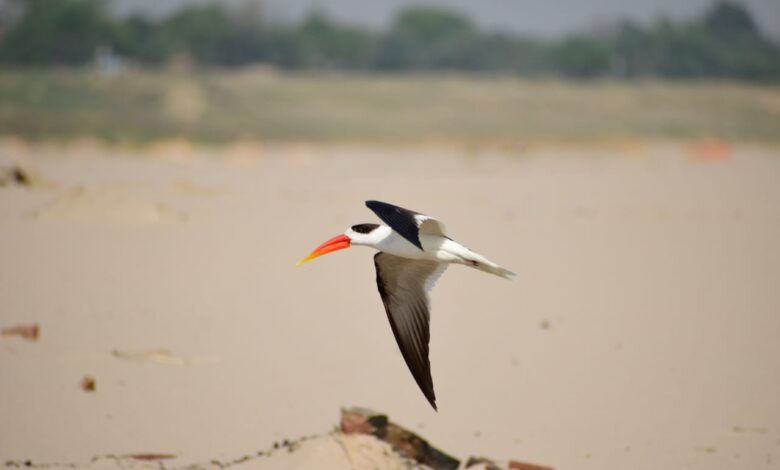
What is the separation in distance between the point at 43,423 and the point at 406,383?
7.28 feet

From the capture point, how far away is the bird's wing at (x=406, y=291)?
7.21m

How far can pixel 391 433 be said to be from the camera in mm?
6559

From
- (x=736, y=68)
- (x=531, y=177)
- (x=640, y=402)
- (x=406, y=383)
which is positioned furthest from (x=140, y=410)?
(x=736, y=68)

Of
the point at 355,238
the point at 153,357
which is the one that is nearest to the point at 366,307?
the point at 153,357

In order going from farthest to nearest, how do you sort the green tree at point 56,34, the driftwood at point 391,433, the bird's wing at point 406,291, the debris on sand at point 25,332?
the green tree at point 56,34
the debris on sand at point 25,332
the bird's wing at point 406,291
the driftwood at point 391,433

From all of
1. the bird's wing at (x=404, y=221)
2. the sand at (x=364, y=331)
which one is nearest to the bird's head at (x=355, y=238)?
the bird's wing at (x=404, y=221)

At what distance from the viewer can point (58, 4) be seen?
68.8 meters

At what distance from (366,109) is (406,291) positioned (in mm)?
46251

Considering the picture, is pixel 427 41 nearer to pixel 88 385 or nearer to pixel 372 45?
pixel 372 45

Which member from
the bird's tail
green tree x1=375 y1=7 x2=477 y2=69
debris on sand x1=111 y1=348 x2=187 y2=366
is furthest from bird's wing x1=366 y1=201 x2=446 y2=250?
green tree x1=375 y1=7 x2=477 y2=69

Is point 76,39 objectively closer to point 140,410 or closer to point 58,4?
point 58,4

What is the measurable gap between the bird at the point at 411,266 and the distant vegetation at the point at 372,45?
5846 centimetres

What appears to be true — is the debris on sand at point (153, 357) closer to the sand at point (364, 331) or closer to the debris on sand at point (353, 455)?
the sand at point (364, 331)

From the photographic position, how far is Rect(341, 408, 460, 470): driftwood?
21.4 ft
